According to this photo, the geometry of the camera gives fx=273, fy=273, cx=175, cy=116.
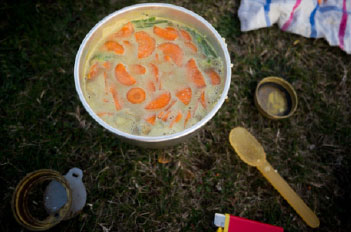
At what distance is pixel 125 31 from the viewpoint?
64.4 inches

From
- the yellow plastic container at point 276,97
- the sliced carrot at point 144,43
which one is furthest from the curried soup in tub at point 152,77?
the yellow plastic container at point 276,97

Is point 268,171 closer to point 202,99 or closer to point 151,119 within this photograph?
point 202,99

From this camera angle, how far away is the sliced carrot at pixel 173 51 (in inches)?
64.1

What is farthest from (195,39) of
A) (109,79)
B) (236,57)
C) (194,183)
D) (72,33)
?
(72,33)

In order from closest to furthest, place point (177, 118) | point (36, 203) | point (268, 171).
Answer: point (177, 118) → point (36, 203) → point (268, 171)

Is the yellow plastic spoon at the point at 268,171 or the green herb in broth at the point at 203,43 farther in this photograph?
the yellow plastic spoon at the point at 268,171

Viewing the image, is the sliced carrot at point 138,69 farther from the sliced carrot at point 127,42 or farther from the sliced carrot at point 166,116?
the sliced carrot at point 166,116

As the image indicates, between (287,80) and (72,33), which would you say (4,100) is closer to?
(72,33)

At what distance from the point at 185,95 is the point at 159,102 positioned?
0.15 meters

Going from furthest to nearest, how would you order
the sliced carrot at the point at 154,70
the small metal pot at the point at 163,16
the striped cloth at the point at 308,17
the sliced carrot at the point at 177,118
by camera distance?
the striped cloth at the point at 308,17
the sliced carrot at the point at 154,70
the sliced carrot at the point at 177,118
the small metal pot at the point at 163,16

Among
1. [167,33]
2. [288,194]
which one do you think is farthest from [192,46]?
[288,194]

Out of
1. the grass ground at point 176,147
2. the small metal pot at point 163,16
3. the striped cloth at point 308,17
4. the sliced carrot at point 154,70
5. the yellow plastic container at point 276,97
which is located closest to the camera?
the small metal pot at point 163,16

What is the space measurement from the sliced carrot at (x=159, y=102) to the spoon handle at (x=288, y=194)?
862 millimetres

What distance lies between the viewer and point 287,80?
2.28 m
